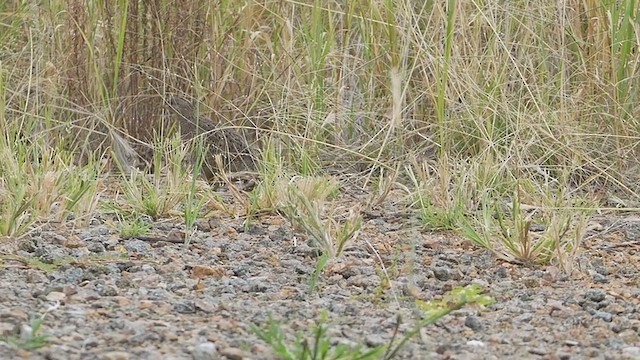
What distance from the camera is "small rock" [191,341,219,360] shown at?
185 cm

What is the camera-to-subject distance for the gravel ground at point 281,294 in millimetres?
1968

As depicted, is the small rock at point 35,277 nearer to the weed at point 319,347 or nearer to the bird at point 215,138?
the weed at point 319,347

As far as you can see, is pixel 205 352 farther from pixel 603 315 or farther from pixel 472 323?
pixel 603 315

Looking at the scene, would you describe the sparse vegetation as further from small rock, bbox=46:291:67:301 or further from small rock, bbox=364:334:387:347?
small rock, bbox=364:334:387:347

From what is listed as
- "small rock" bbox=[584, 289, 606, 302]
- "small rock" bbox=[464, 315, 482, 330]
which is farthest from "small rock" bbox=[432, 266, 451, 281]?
"small rock" bbox=[464, 315, 482, 330]

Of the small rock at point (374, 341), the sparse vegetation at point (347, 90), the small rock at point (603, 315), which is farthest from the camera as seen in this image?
the sparse vegetation at point (347, 90)

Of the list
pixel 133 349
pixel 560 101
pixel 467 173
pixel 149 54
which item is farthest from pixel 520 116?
pixel 133 349

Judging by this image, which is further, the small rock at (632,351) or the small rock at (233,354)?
the small rock at (632,351)

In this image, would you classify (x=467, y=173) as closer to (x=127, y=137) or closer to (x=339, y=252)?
(x=339, y=252)

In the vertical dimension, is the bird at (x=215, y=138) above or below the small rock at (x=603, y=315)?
below

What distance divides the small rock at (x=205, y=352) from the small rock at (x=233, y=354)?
1 cm

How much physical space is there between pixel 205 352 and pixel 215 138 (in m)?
2.38

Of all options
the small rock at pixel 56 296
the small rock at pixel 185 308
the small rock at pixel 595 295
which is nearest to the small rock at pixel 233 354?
the small rock at pixel 185 308

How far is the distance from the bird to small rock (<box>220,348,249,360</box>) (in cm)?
227
